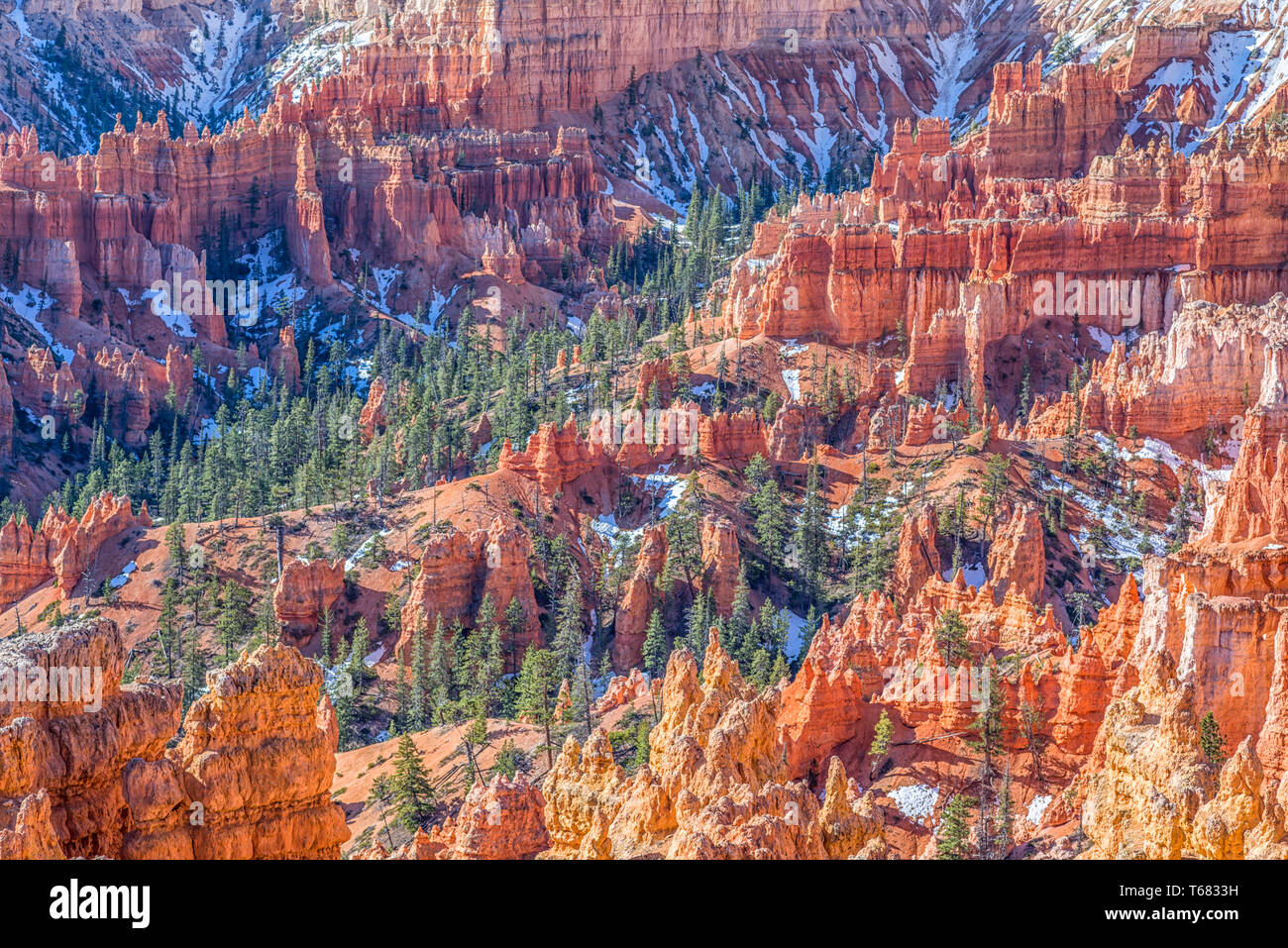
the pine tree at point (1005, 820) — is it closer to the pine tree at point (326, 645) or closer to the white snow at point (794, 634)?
the white snow at point (794, 634)

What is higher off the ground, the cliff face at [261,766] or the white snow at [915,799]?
the cliff face at [261,766]

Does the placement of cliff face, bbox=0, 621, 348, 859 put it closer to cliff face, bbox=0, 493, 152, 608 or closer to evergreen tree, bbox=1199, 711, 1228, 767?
evergreen tree, bbox=1199, 711, 1228, 767

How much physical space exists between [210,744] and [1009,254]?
117818 mm

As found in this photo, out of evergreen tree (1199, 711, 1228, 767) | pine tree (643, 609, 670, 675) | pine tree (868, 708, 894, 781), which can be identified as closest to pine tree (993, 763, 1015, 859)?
pine tree (868, 708, 894, 781)

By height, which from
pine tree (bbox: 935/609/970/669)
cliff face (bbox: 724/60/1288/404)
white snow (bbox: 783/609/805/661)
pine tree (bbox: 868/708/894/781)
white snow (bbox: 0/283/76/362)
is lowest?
white snow (bbox: 783/609/805/661)

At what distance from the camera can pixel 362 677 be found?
111 m

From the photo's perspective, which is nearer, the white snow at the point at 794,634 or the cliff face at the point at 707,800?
the cliff face at the point at 707,800

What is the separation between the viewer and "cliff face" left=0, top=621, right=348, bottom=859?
44812mm

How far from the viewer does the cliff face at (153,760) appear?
44.8 meters

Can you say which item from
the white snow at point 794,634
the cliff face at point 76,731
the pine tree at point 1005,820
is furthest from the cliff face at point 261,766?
the white snow at point 794,634

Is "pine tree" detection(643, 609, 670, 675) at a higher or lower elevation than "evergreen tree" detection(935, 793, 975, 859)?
lower

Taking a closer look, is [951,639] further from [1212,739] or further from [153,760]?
[153,760]
